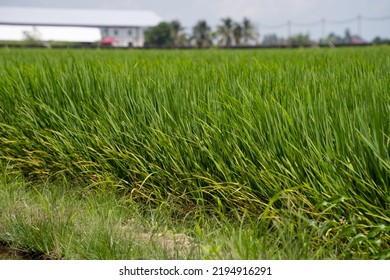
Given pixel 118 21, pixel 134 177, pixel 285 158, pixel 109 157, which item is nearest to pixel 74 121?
pixel 109 157

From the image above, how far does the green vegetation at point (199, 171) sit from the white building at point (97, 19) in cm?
3992

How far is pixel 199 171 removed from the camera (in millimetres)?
3039

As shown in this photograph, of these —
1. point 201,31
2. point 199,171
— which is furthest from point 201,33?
point 199,171

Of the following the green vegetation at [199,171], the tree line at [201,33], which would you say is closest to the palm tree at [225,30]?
the tree line at [201,33]

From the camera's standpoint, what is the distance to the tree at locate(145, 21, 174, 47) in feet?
204

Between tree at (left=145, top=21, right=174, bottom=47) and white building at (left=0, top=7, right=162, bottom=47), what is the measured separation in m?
2.44

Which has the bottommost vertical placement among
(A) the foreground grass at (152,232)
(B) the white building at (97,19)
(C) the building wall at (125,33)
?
(A) the foreground grass at (152,232)

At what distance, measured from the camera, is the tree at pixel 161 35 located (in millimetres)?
62156

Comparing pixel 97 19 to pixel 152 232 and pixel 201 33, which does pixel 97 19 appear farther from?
pixel 152 232

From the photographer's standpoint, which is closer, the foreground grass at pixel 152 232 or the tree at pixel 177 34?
the foreground grass at pixel 152 232

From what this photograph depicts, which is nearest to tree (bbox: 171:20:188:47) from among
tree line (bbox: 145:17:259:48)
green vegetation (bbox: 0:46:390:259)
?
tree line (bbox: 145:17:259:48)

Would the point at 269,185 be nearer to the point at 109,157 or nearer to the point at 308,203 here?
the point at 308,203

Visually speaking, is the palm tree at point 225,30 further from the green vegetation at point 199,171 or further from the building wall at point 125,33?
the green vegetation at point 199,171

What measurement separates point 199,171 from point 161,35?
2370 inches
